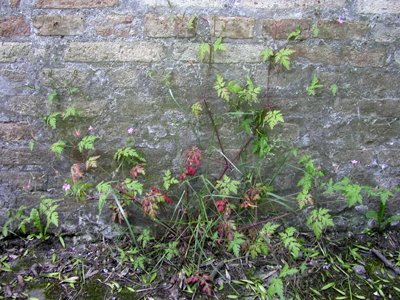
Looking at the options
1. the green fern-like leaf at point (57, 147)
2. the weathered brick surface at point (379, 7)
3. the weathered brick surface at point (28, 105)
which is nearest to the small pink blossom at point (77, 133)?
the green fern-like leaf at point (57, 147)

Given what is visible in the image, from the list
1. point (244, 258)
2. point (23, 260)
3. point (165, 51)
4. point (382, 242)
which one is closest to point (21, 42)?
point (165, 51)

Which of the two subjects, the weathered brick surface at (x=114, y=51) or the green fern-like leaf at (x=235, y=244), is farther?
the weathered brick surface at (x=114, y=51)

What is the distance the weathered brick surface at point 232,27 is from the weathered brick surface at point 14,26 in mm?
1308

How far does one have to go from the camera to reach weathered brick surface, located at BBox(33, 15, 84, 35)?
6.95 feet

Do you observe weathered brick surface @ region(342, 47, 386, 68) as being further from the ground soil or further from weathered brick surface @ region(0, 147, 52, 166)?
weathered brick surface @ region(0, 147, 52, 166)

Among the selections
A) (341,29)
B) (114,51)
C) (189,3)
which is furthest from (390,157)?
(114,51)

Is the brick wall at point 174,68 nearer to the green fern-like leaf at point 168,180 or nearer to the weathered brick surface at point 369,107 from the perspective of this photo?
the weathered brick surface at point 369,107

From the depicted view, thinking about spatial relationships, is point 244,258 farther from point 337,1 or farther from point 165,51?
point 337,1

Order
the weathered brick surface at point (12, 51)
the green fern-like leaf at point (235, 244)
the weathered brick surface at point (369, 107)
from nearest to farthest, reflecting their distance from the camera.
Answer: the green fern-like leaf at point (235, 244), the weathered brick surface at point (12, 51), the weathered brick surface at point (369, 107)

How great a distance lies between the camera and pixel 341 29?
214cm

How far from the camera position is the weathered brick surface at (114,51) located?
215 cm

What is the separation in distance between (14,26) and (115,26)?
72 centimetres

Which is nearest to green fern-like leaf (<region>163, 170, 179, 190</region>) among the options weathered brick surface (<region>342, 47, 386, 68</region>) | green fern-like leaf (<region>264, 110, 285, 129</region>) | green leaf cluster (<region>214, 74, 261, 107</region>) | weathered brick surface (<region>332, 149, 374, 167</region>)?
green leaf cluster (<region>214, 74, 261, 107</region>)

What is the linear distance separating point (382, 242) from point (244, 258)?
1147 millimetres
